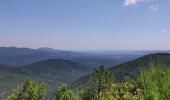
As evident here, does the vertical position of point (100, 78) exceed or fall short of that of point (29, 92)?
it exceeds it

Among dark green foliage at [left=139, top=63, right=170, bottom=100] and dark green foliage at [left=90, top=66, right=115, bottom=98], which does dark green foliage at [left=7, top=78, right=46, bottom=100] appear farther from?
dark green foliage at [left=139, top=63, right=170, bottom=100]

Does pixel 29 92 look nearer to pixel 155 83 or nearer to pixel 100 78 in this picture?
pixel 100 78

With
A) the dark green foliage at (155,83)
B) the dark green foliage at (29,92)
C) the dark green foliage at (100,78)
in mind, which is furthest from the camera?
the dark green foliage at (29,92)

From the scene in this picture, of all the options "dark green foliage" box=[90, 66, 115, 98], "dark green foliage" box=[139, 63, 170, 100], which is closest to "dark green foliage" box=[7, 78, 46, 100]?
"dark green foliage" box=[90, 66, 115, 98]

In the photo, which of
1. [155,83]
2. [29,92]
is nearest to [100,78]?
[29,92]

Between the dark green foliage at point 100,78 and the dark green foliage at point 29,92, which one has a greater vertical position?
the dark green foliage at point 100,78

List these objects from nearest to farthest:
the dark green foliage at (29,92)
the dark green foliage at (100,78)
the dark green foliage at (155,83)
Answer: the dark green foliage at (155,83)
the dark green foliage at (100,78)
the dark green foliage at (29,92)

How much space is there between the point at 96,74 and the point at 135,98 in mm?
75136

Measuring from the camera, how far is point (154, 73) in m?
8.42

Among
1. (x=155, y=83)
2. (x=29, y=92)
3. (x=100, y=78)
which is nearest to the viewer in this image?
(x=155, y=83)

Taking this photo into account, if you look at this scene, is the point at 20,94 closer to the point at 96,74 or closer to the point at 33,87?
the point at 33,87

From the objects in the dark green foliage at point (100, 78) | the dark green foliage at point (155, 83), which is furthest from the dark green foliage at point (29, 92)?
the dark green foliage at point (155, 83)

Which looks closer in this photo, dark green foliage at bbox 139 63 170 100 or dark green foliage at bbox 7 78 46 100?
dark green foliage at bbox 139 63 170 100

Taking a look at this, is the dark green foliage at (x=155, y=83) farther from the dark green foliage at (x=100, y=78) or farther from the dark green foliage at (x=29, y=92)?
the dark green foliage at (x=29, y=92)
